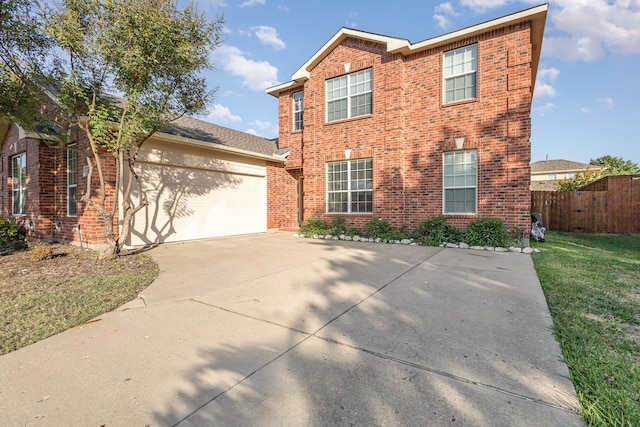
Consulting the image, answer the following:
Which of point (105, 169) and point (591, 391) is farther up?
point (105, 169)

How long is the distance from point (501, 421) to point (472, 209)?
8.22 metres

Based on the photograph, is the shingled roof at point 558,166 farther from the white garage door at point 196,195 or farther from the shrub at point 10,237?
the shrub at point 10,237

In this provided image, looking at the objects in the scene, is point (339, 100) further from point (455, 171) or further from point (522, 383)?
point (522, 383)

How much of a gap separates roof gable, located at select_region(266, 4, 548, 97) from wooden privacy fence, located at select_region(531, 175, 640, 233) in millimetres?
5079

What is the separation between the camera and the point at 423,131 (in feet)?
32.2

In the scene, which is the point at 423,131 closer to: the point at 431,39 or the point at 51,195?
the point at 431,39

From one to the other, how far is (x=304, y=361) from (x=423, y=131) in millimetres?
9044

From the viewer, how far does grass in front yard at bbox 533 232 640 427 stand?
6.50 feet

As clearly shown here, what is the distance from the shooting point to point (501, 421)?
6.02ft

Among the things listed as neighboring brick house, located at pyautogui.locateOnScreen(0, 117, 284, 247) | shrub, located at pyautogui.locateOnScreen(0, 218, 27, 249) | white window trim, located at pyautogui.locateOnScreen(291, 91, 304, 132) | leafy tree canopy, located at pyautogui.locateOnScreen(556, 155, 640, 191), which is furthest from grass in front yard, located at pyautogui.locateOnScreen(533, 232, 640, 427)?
leafy tree canopy, located at pyautogui.locateOnScreen(556, 155, 640, 191)

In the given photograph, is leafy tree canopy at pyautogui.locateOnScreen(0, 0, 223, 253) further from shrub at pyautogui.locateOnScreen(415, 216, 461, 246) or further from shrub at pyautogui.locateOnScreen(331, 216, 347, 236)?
shrub at pyautogui.locateOnScreen(415, 216, 461, 246)

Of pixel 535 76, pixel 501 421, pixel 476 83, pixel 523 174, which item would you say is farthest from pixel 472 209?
pixel 501 421

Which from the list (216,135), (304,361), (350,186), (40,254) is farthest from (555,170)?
(40,254)

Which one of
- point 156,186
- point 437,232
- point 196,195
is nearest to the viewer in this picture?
point 437,232
